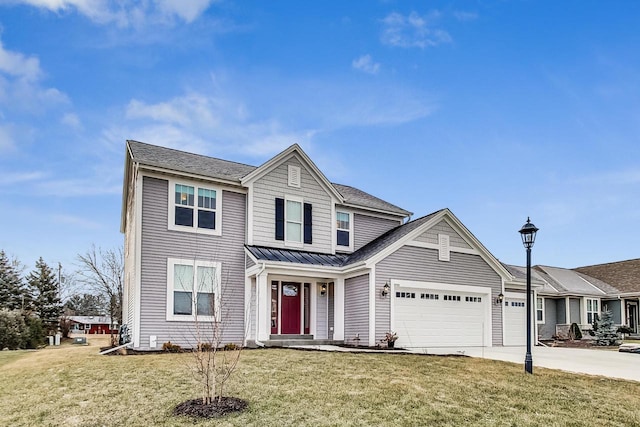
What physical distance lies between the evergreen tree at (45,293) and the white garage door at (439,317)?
33.6 metres

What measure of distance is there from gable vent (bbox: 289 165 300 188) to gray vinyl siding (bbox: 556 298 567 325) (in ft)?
56.8

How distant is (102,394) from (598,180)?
21.1 metres

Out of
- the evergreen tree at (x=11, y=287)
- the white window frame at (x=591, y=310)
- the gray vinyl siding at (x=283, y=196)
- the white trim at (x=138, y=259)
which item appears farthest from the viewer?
the evergreen tree at (x=11, y=287)

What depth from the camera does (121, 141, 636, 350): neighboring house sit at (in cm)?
1451

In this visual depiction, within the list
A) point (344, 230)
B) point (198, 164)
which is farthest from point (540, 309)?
point (198, 164)

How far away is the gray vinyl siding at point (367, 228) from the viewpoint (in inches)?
741

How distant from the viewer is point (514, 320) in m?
18.6

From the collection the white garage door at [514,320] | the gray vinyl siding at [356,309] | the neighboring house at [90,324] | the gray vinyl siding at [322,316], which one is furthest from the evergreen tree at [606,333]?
the neighboring house at [90,324]

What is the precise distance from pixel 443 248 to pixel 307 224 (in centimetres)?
500

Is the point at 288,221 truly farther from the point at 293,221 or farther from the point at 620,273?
the point at 620,273

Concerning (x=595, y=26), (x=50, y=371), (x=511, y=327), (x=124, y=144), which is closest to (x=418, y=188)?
(x=511, y=327)

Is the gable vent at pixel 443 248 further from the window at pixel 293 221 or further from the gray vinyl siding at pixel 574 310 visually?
the gray vinyl siding at pixel 574 310

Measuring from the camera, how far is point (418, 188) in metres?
22.2

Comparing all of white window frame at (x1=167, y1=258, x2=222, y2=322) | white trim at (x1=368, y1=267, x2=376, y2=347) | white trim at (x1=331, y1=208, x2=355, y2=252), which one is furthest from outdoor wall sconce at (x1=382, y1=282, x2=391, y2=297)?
white window frame at (x1=167, y1=258, x2=222, y2=322)
